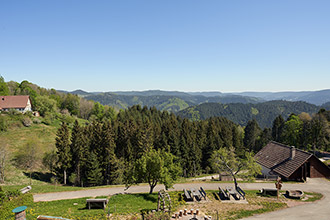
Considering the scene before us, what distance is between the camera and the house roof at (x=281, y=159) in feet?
116

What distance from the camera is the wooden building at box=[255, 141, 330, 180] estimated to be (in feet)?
114

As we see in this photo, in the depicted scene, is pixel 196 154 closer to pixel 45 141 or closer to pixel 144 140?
pixel 144 140

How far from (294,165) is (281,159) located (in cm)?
429

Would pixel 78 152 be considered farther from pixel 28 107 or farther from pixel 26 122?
pixel 28 107

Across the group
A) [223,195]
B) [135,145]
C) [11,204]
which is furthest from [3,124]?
[223,195]

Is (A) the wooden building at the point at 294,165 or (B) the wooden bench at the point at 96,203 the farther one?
(A) the wooden building at the point at 294,165

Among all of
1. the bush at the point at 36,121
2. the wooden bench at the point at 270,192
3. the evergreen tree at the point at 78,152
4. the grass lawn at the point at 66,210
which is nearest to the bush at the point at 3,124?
the bush at the point at 36,121

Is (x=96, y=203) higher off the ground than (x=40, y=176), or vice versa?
(x=96, y=203)

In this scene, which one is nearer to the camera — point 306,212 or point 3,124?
point 306,212

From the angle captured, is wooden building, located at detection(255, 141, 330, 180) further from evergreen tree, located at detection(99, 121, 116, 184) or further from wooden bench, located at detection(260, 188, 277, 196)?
evergreen tree, located at detection(99, 121, 116, 184)

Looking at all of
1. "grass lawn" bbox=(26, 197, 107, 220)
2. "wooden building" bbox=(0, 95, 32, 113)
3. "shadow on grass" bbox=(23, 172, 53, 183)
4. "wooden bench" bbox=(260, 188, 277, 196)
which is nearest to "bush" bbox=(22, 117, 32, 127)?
"wooden building" bbox=(0, 95, 32, 113)

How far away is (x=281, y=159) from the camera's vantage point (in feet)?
131

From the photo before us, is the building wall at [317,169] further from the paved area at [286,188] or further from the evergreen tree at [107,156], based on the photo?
the evergreen tree at [107,156]

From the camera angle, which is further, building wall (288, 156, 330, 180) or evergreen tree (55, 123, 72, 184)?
evergreen tree (55, 123, 72, 184)
